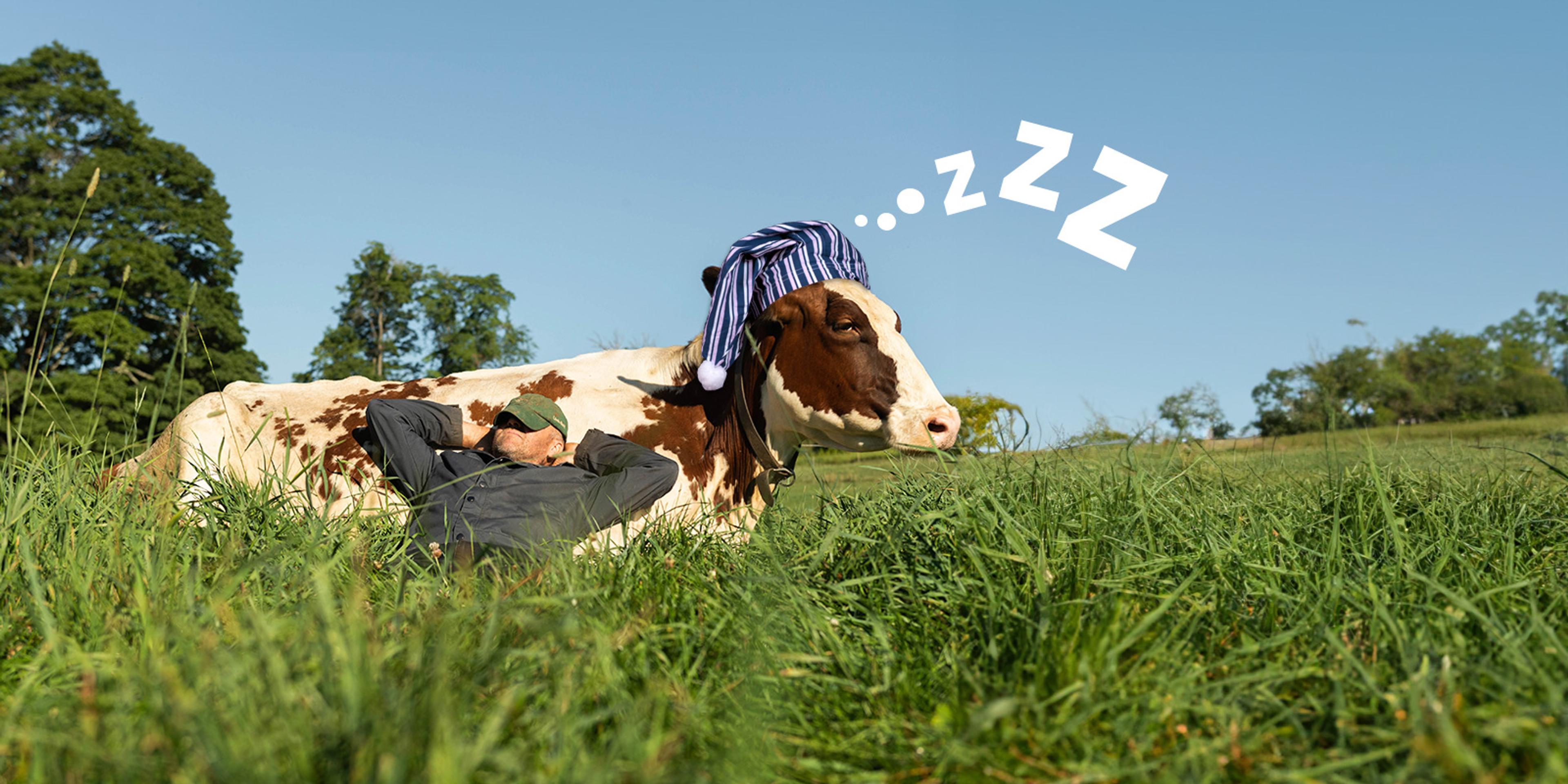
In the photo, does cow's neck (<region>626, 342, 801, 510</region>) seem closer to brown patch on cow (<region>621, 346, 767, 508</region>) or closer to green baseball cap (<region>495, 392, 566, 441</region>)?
brown patch on cow (<region>621, 346, 767, 508</region>)

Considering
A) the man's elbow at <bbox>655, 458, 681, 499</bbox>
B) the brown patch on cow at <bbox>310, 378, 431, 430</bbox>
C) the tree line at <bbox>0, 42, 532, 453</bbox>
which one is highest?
the tree line at <bbox>0, 42, 532, 453</bbox>

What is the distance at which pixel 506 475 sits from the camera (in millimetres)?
4371

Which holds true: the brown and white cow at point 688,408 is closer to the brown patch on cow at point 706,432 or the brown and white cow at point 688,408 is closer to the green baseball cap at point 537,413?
the brown patch on cow at point 706,432

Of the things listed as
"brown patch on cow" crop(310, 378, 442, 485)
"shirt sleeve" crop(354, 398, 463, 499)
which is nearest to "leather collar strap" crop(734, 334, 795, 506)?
"shirt sleeve" crop(354, 398, 463, 499)

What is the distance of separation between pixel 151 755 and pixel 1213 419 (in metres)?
4.54

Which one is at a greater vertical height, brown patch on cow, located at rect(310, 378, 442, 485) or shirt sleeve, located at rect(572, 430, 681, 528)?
brown patch on cow, located at rect(310, 378, 442, 485)

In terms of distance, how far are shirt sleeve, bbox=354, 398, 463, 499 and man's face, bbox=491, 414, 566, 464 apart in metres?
0.24

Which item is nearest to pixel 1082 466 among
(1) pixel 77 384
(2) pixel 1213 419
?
(2) pixel 1213 419

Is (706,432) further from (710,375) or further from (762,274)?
(762,274)

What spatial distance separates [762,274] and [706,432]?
38.5 inches

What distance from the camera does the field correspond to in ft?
5.73

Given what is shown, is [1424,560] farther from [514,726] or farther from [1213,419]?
[514,726]

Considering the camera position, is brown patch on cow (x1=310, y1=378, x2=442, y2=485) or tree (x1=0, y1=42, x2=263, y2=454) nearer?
brown patch on cow (x1=310, y1=378, x2=442, y2=485)

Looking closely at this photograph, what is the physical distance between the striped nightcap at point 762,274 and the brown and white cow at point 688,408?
0.12m
